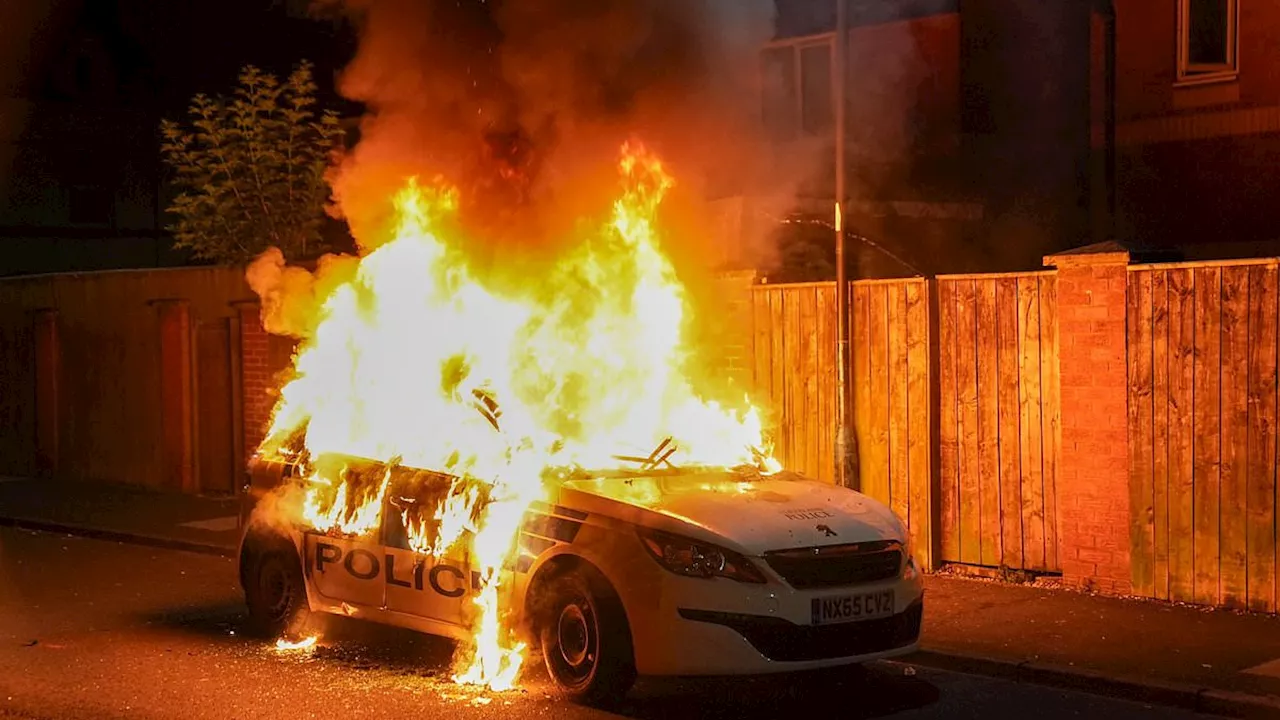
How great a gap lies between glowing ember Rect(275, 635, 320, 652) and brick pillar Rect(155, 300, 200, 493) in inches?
343

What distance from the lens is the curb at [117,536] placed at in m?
13.5

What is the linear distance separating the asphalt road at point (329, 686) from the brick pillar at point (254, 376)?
6.13m

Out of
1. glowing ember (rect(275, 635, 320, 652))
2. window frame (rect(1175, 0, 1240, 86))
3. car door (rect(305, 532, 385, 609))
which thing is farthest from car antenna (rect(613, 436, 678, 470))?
window frame (rect(1175, 0, 1240, 86))

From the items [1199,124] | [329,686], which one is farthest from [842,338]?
[1199,124]

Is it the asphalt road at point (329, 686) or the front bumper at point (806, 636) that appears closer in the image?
the front bumper at point (806, 636)

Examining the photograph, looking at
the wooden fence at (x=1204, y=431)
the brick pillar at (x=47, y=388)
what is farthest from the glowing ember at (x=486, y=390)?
the brick pillar at (x=47, y=388)

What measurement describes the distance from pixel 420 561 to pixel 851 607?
2.37 m

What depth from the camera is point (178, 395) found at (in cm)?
1758

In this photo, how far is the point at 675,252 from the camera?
476 inches

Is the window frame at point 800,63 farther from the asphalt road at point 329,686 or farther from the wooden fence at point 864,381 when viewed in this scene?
the asphalt road at point 329,686

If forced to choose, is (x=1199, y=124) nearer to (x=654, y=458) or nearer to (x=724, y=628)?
(x=654, y=458)

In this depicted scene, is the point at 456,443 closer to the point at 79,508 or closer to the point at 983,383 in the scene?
the point at 983,383

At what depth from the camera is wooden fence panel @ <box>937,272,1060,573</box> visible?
10555 mm

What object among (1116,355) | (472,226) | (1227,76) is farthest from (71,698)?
(1227,76)
